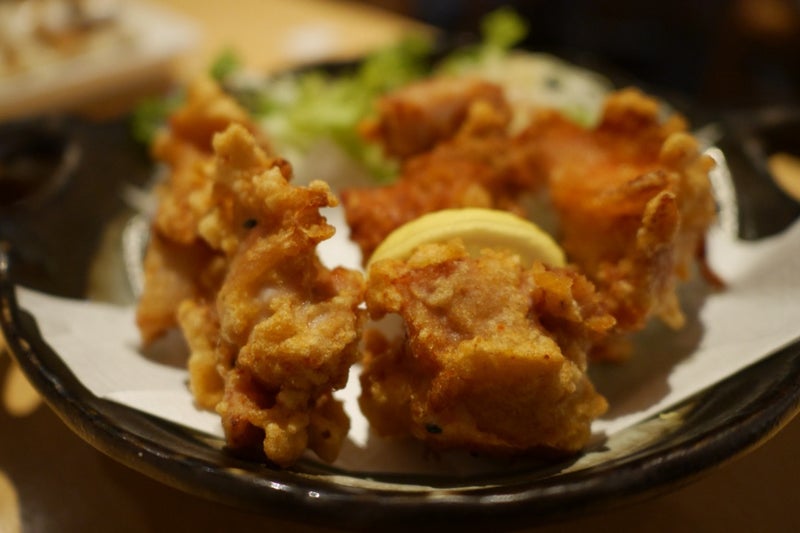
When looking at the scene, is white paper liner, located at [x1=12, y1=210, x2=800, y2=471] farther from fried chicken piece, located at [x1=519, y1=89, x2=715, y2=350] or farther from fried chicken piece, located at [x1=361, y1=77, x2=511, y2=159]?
fried chicken piece, located at [x1=361, y1=77, x2=511, y2=159]

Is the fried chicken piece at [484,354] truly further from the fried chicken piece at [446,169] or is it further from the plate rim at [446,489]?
the fried chicken piece at [446,169]

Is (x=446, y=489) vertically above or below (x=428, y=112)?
below

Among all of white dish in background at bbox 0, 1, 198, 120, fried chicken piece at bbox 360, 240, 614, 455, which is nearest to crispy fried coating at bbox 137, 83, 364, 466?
fried chicken piece at bbox 360, 240, 614, 455

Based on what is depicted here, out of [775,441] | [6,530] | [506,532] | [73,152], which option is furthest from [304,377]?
[73,152]

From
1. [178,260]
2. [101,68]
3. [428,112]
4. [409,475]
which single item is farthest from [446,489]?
[101,68]

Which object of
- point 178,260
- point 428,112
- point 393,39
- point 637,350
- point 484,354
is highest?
point 484,354

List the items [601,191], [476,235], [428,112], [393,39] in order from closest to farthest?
[476,235] → [601,191] → [428,112] → [393,39]

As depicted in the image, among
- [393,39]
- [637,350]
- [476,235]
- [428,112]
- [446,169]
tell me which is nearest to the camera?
[476,235]

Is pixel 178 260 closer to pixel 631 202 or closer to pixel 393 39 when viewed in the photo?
pixel 631 202
